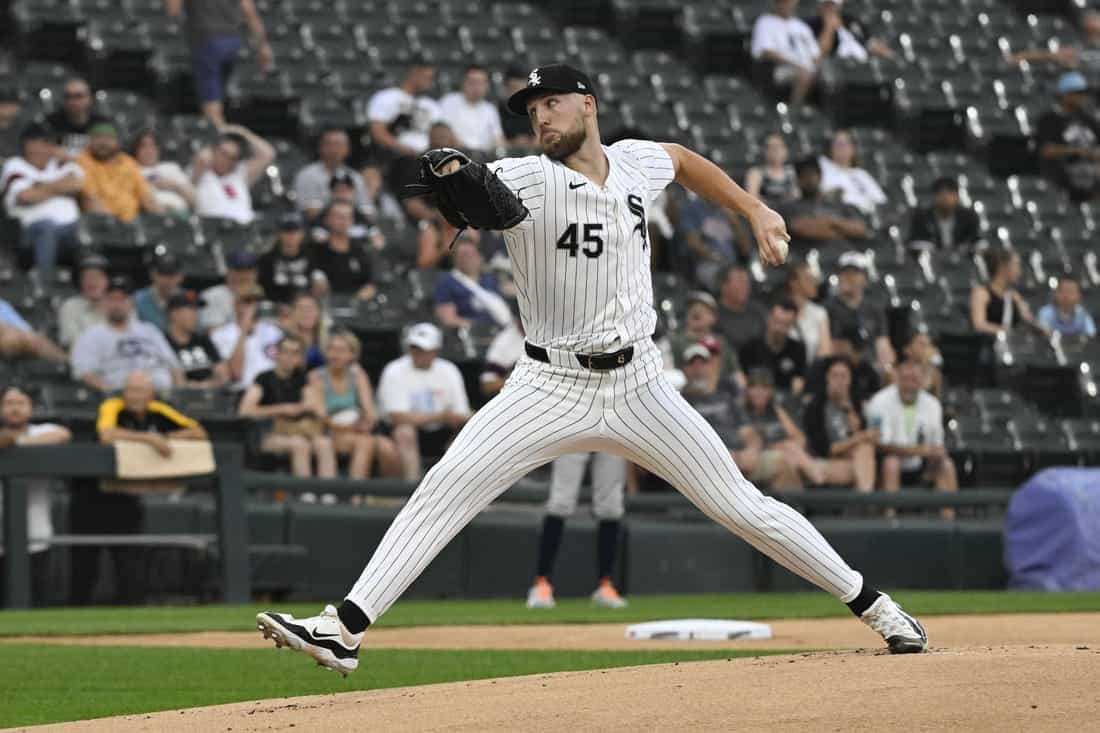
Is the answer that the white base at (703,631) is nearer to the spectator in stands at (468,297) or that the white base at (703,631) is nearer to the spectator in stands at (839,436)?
the spectator in stands at (839,436)

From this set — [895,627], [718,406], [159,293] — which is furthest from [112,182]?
[895,627]

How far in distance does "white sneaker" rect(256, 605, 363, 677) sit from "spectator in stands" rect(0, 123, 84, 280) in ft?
29.6

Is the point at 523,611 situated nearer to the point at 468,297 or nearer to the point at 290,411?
the point at 290,411

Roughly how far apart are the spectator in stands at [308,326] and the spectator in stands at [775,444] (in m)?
3.14

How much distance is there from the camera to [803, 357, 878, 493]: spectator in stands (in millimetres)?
15078

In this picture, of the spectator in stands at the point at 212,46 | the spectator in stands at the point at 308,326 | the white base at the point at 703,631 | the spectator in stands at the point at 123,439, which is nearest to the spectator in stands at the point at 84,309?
the spectator in stands at the point at 123,439

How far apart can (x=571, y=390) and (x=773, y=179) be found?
11948 millimetres

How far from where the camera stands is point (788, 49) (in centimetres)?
2062

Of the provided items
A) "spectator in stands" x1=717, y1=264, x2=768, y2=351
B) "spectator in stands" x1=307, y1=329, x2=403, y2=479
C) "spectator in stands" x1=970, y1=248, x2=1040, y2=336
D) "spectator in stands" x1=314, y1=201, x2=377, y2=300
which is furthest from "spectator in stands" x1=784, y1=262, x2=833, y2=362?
"spectator in stands" x1=307, y1=329, x2=403, y2=479

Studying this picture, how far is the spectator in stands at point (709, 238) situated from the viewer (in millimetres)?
17031

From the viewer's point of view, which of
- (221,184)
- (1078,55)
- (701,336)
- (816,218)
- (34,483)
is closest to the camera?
(34,483)

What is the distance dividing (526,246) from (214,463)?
22.3 feet

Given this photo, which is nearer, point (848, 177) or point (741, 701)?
point (741, 701)

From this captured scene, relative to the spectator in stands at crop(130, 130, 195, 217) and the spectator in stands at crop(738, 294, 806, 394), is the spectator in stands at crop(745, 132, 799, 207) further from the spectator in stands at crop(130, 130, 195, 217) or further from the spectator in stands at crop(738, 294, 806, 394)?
the spectator in stands at crop(130, 130, 195, 217)
